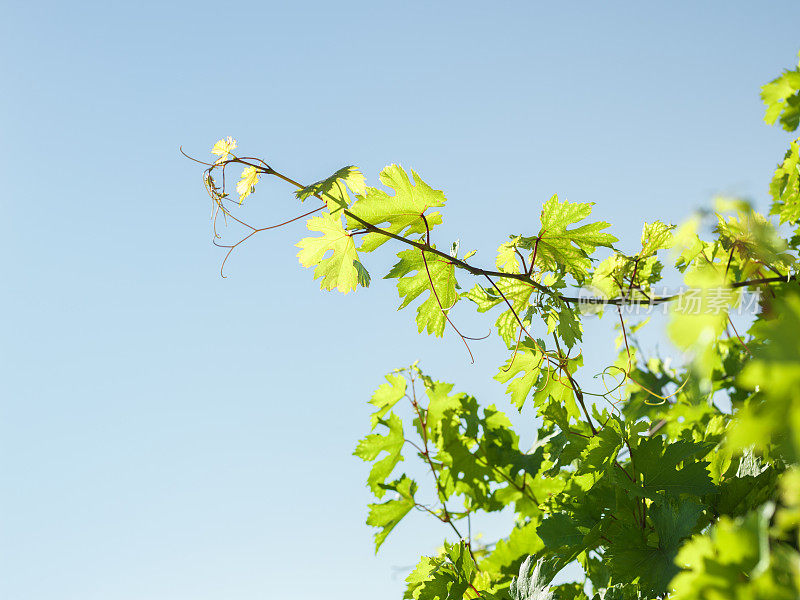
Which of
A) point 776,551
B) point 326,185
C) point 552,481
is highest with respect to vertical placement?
point 326,185

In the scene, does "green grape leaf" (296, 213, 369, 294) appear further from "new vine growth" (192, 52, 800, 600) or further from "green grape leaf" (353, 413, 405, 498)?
"green grape leaf" (353, 413, 405, 498)

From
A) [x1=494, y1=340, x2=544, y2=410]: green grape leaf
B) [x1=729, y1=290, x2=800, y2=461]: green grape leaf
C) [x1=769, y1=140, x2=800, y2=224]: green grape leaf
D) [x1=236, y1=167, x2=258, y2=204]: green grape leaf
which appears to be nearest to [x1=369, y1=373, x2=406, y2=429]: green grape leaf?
[x1=494, y1=340, x2=544, y2=410]: green grape leaf

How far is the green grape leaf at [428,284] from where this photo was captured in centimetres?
178

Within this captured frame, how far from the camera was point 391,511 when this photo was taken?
2.44 metres

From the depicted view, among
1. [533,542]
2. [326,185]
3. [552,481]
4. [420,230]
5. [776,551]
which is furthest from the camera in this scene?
[552,481]

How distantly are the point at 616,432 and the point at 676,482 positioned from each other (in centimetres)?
20

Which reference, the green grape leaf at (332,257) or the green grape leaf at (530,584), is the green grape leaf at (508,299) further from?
the green grape leaf at (530,584)

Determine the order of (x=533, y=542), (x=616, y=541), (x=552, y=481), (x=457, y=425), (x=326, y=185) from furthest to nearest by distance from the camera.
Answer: (x=457, y=425), (x=552, y=481), (x=533, y=542), (x=326, y=185), (x=616, y=541)

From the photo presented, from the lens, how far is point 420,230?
178 cm

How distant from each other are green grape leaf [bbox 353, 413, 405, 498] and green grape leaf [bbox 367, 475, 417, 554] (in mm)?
74

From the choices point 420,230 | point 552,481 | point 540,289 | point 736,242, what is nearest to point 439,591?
point 552,481

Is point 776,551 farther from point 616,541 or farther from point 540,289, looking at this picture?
point 540,289

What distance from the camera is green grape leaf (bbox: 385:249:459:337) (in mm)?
1782

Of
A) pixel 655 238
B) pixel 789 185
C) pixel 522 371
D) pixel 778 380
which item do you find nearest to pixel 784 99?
pixel 789 185
